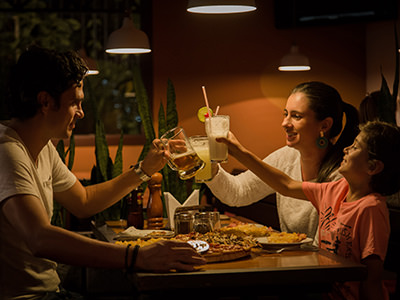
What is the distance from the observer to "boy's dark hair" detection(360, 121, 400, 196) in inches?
90.4

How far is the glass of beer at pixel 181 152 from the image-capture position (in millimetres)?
2438

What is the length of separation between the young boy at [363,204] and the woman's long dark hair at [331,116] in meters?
0.35

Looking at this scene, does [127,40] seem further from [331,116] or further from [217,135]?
[217,135]

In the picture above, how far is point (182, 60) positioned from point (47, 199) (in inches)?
178

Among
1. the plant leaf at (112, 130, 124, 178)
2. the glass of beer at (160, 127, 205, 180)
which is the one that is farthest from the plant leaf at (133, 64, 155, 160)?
the glass of beer at (160, 127, 205, 180)

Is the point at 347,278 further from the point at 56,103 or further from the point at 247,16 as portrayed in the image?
the point at 247,16

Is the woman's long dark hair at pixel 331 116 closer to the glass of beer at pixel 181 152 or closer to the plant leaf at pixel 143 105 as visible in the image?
the glass of beer at pixel 181 152

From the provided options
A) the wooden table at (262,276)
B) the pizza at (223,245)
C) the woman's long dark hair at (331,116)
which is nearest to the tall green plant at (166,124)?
the woman's long dark hair at (331,116)

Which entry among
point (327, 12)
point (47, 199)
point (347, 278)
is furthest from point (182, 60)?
point (347, 278)

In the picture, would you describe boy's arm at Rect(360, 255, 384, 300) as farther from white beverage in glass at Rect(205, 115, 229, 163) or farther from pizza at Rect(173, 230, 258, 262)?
white beverage in glass at Rect(205, 115, 229, 163)

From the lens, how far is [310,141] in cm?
296

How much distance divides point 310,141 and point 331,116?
0.17 metres

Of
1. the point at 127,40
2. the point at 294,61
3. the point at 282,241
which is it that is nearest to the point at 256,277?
the point at 282,241

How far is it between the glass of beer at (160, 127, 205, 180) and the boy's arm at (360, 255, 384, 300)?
0.77 meters
